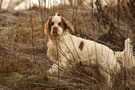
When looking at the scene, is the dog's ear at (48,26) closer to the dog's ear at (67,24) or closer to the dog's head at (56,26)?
the dog's head at (56,26)

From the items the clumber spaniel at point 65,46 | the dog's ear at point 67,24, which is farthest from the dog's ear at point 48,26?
the dog's ear at point 67,24

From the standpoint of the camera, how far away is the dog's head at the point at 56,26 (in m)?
4.92

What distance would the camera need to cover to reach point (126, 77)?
3.42 metres

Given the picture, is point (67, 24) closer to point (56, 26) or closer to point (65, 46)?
point (56, 26)

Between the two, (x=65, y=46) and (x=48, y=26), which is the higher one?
(x=48, y=26)

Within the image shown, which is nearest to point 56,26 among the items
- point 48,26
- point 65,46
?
point 48,26

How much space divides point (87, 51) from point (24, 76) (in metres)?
1.40

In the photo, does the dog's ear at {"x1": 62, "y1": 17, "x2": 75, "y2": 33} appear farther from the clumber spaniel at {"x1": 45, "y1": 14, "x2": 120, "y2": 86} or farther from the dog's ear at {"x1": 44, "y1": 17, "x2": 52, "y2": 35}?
the dog's ear at {"x1": 44, "y1": 17, "x2": 52, "y2": 35}


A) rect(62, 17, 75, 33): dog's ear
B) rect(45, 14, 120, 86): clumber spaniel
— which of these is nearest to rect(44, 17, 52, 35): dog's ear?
rect(45, 14, 120, 86): clumber spaniel

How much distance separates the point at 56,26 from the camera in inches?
194

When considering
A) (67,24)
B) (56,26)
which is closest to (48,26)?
(56,26)

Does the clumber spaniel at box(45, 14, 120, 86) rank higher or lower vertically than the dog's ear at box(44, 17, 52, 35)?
lower

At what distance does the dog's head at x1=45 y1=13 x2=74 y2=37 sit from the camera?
4918 mm

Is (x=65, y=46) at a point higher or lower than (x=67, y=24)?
lower
